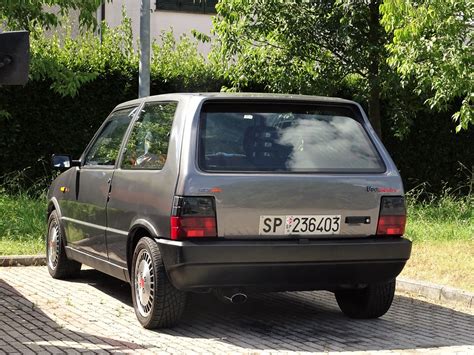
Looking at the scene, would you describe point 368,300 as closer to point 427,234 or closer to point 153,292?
point 153,292

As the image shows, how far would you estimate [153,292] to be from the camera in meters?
6.72

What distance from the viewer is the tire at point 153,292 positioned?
21.8 feet

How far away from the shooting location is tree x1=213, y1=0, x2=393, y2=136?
15.8 meters

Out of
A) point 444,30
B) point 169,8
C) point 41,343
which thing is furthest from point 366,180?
point 169,8

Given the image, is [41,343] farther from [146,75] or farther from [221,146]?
[146,75]

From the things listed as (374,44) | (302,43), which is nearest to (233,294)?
(302,43)

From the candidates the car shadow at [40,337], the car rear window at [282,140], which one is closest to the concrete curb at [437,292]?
the car rear window at [282,140]

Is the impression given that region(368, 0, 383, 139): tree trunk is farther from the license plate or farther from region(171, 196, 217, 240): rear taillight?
region(171, 196, 217, 240): rear taillight

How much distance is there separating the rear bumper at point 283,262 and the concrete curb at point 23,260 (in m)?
4.40

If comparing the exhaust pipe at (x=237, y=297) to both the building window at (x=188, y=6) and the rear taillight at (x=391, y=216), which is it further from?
the building window at (x=188, y=6)

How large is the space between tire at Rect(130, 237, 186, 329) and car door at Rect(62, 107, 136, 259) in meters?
0.90

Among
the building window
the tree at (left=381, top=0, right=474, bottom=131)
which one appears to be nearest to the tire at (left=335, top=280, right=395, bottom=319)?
the tree at (left=381, top=0, right=474, bottom=131)

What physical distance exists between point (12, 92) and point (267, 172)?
9902 mm

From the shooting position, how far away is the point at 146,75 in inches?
530
